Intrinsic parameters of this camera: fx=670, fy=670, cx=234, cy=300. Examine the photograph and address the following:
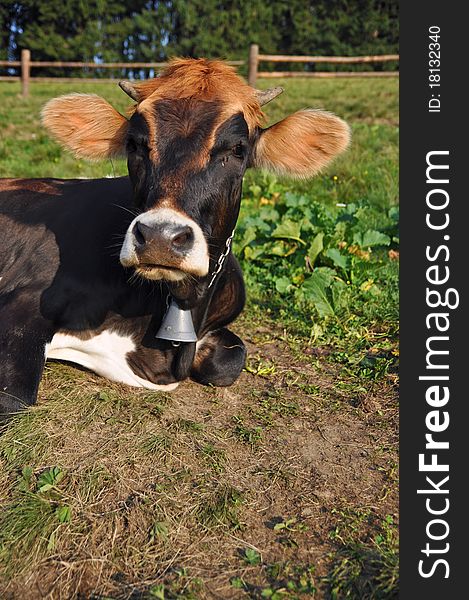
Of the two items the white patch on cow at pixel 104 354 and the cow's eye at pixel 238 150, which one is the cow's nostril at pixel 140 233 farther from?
the white patch on cow at pixel 104 354

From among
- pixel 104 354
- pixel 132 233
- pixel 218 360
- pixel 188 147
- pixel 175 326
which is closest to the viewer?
pixel 132 233

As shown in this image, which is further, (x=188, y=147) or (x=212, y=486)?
(x=188, y=147)

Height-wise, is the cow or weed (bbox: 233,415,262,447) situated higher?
the cow

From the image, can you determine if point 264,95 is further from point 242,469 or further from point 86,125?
point 242,469

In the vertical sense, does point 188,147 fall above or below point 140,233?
above

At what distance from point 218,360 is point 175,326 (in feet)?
1.82

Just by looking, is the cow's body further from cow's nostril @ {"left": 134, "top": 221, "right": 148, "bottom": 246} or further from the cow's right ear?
cow's nostril @ {"left": 134, "top": 221, "right": 148, "bottom": 246}

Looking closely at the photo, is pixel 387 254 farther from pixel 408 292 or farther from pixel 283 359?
pixel 408 292

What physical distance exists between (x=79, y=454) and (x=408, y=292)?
1.91 meters

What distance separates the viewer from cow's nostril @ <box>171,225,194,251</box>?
2887 millimetres

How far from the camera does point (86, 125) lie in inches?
159

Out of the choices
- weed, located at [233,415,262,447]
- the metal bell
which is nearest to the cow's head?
the metal bell

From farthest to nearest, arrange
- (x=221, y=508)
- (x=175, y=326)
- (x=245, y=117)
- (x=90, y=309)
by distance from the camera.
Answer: (x=90, y=309) → (x=175, y=326) → (x=245, y=117) → (x=221, y=508)

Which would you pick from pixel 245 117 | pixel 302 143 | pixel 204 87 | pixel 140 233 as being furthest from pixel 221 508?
pixel 302 143
